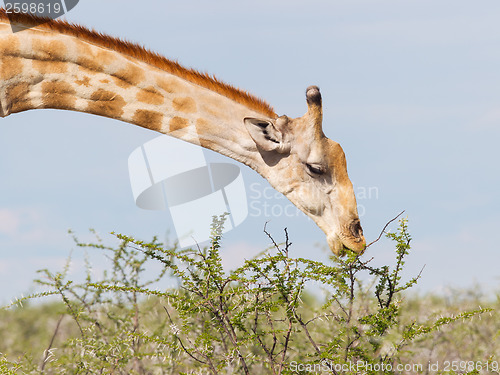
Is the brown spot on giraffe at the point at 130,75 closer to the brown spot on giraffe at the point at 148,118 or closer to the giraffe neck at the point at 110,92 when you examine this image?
the giraffe neck at the point at 110,92

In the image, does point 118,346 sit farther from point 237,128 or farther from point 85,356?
point 237,128

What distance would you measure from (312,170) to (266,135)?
676 millimetres

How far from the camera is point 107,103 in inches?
293

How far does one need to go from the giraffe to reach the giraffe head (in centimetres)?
1

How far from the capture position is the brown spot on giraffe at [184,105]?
7.42 m

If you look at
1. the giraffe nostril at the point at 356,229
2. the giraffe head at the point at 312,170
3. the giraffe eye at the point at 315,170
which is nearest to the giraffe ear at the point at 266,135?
the giraffe head at the point at 312,170

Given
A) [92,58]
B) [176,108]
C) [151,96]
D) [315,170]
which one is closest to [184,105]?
[176,108]

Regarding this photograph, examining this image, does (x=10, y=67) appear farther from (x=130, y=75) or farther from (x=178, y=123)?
(x=178, y=123)

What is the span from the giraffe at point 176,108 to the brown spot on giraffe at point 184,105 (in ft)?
0.04

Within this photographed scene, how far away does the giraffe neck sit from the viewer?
24.0 feet

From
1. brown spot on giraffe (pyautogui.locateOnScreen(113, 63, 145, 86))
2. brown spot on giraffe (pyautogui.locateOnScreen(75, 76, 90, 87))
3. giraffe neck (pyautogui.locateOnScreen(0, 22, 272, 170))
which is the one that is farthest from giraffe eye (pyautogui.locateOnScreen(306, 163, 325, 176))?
brown spot on giraffe (pyautogui.locateOnScreen(75, 76, 90, 87))

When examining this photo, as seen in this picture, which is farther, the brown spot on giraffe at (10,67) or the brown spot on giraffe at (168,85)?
the brown spot on giraffe at (168,85)

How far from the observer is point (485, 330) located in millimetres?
10898

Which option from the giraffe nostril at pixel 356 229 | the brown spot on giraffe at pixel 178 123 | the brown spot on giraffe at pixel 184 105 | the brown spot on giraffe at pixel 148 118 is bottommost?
the giraffe nostril at pixel 356 229
